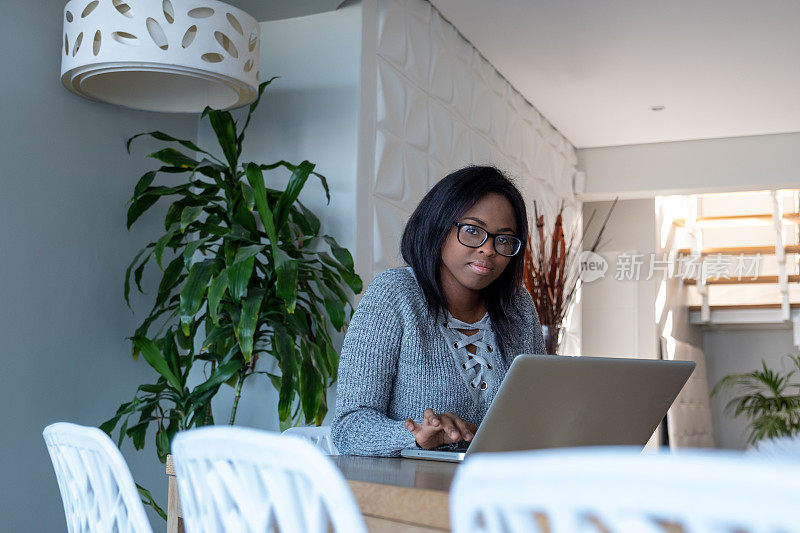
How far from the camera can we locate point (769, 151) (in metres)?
5.80

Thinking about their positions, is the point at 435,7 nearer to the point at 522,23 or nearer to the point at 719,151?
the point at 522,23

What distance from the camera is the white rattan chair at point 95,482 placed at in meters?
0.95

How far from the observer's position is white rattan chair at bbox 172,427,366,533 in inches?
23.1

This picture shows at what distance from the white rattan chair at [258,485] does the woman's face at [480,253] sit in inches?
45.2

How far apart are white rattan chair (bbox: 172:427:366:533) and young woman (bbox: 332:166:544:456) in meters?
0.82

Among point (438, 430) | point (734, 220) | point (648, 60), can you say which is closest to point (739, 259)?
point (734, 220)

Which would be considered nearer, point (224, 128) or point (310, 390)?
point (310, 390)

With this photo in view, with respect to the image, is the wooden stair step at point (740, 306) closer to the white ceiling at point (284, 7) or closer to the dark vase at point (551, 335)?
the dark vase at point (551, 335)

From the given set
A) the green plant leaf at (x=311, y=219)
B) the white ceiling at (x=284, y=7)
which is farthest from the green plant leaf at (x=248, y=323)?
the white ceiling at (x=284, y=7)

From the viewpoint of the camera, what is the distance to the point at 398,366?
1.78 m

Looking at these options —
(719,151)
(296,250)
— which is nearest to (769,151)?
(719,151)

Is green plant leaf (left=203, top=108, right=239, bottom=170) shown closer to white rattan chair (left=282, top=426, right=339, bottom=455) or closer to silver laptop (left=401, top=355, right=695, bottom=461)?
white rattan chair (left=282, top=426, right=339, bottom=455)

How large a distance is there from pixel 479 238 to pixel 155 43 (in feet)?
4.28

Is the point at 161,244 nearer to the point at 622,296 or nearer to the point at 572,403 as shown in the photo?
the point at 572,403
